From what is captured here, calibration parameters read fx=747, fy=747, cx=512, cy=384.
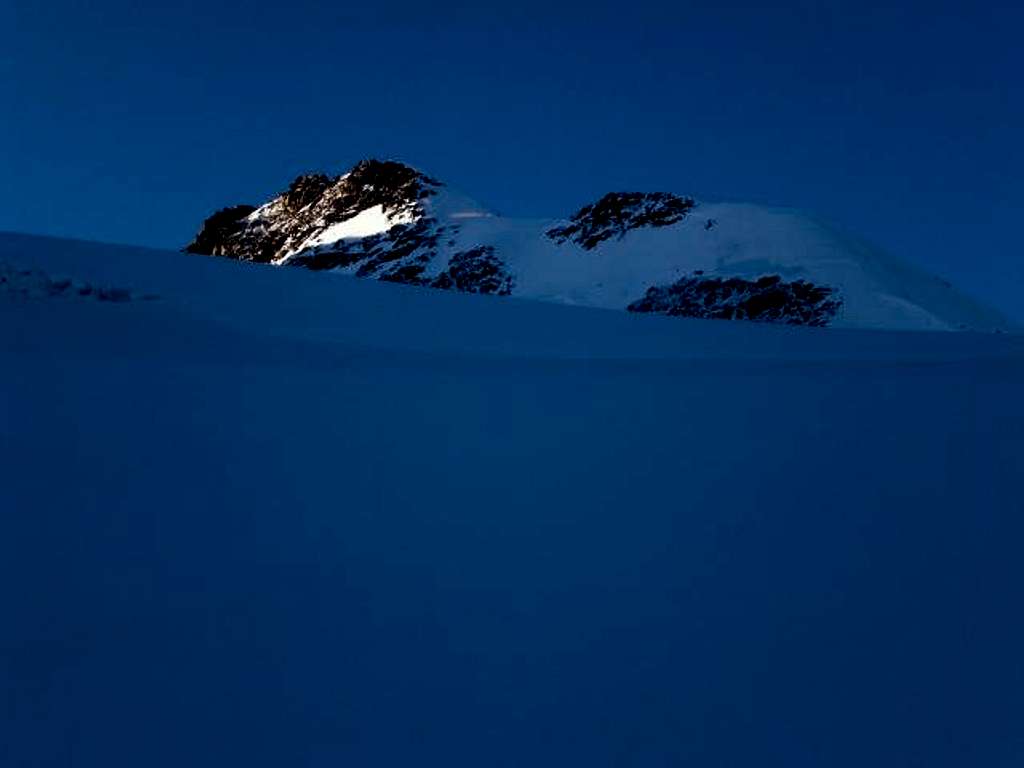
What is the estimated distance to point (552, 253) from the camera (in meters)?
42.3

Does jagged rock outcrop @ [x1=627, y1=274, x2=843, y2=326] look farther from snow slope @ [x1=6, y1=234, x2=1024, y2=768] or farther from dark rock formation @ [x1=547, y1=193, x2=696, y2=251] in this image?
snow slope @ [x1=6, y1=234, x2=1024, y2=768]

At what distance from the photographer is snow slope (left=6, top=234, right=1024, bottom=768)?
1.52m

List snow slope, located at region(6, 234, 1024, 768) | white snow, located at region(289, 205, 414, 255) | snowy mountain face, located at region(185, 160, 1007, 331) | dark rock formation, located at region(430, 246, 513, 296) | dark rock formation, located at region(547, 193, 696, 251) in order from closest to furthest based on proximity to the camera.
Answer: snow slope, located at region(6, 234, 1024, 768) → snowy mountain face, located at region(185, 160, 1007, 331) → dark rock formation, located at region(430, 246, 513, 296) → dark rock formation, located at region(547, 193, 696, 251) → white snow, located at region(289, 205, 414, 255)

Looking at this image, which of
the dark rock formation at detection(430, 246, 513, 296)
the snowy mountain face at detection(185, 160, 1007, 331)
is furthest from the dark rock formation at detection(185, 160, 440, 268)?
the dark rock formation at detection(430, 246, 513, 296)

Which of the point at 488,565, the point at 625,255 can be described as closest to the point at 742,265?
the point at 625,255

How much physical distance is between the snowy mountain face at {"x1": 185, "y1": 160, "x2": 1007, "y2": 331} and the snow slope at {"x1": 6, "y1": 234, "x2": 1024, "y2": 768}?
2427cm

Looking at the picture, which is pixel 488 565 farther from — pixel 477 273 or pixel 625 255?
pixel 477 273

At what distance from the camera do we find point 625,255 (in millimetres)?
39188

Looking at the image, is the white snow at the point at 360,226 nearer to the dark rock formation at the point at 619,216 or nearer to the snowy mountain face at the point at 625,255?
the snowy mountain face at the point at 625,255

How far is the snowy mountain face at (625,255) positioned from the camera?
1191 inches

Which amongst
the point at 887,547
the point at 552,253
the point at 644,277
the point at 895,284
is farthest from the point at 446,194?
the point at 887,547

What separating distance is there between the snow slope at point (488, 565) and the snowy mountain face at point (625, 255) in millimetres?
24271

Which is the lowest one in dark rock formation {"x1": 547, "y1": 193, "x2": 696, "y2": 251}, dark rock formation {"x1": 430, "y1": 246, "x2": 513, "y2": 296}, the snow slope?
the snow slope

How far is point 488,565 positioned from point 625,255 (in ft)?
126
